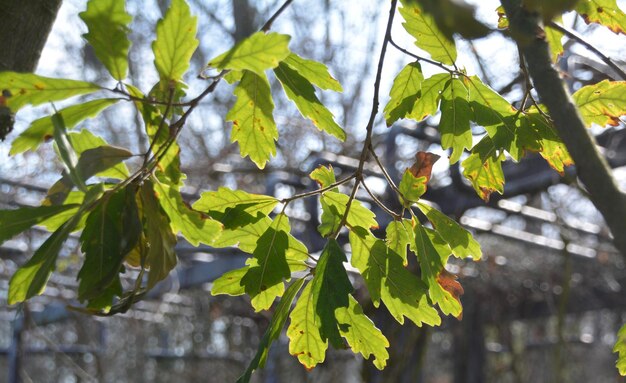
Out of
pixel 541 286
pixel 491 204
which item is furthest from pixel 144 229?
pixel 541 286

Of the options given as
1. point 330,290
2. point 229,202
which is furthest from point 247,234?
point 330,290

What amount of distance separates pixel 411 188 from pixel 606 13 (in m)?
0.33

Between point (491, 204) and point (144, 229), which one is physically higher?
point (491, 204)

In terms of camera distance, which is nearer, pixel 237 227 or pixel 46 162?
pixel 237 227

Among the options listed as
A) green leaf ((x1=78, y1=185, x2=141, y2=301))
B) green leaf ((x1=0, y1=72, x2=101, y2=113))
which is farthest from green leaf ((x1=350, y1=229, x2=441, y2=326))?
green leaf ((x1=0, y1=72, x2=101, y2=113))

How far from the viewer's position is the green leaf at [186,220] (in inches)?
36.1

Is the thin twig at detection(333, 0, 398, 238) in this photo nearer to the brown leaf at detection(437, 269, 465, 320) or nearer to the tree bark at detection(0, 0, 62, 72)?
the brown leaf at detection(437, 269, 465, 320)

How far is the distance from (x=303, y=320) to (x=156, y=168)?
0.25m

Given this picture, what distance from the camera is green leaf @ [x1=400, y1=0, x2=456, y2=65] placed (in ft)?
3.09

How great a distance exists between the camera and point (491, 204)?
147 inches

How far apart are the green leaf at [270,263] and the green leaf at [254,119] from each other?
10 cm

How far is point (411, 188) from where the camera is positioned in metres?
0.97

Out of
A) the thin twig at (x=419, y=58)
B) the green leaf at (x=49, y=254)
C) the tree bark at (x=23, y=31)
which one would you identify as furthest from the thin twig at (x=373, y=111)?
the tree bark at (x=23, y=31)

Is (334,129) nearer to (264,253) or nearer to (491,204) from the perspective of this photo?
(264,253)
